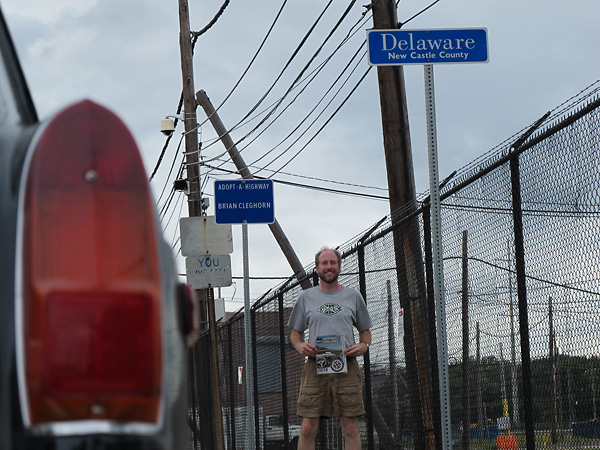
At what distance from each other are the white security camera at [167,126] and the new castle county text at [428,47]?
1648cm

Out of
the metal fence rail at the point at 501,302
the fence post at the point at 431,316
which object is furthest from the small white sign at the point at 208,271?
the fence post at the point at 431,316

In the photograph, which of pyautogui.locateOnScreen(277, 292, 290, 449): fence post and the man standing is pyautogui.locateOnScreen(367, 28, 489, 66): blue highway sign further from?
pyautogui.locateOnScreen(277, 292, 290, 449): fence post

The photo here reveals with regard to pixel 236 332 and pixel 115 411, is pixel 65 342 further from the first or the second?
pixel 236 332

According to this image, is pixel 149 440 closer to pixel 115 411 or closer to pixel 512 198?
pixel 115 411

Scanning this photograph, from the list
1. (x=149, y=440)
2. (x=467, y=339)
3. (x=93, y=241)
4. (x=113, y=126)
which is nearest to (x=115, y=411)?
(x=149, y=440)

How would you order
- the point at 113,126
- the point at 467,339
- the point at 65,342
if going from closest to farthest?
the point at 65,342 → the point at 113,126 → the point at 467,339

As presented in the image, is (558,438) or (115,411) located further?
(558,438)

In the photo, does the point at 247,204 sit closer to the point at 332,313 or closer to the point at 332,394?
the point at 332,313

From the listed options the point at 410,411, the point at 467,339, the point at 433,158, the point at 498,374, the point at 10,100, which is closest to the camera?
the point at 10,100

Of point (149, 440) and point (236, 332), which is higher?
point (236, 332)

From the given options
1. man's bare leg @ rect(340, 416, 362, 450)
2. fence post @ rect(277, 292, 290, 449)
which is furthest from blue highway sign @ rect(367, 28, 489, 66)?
fence post @ rect(277, 292, 290, 449)

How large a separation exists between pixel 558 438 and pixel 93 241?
4820mm

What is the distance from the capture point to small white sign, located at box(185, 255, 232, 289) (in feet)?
49.3

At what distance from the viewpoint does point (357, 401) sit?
7.79m
